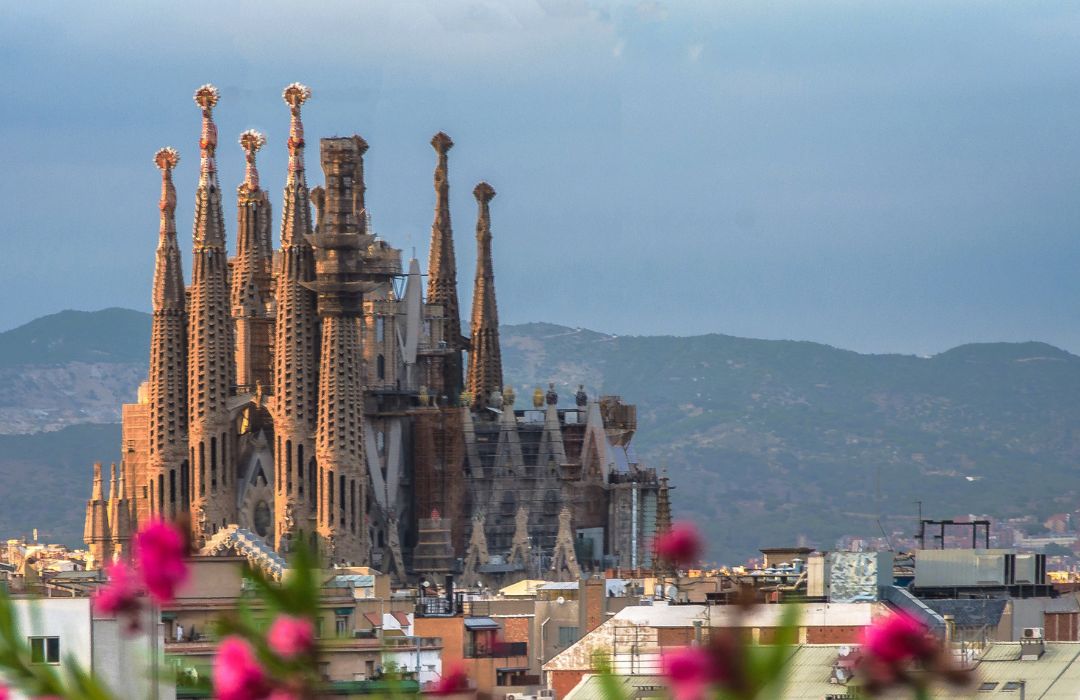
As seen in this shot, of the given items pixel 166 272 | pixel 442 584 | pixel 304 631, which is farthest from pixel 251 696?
pixel 166 272

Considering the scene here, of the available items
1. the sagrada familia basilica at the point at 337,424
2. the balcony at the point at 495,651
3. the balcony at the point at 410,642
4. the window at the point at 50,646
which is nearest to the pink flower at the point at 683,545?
the window at the point at 50,646

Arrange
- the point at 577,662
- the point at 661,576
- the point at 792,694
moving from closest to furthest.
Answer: the point at 792,694 < the point at 577,662 < the point at 661,576

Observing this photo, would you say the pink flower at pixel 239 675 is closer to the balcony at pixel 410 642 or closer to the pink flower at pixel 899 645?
the pink flower at pixel 899 645

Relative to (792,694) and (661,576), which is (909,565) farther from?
(792,694)

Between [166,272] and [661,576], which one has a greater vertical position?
[166,272]

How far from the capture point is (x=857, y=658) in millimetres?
8383

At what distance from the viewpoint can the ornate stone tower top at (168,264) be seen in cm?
11438

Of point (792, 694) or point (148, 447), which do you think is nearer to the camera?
point (792, 694)

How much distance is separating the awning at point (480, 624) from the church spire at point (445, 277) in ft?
189

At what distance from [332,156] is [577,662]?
67.9 m

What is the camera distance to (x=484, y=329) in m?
130

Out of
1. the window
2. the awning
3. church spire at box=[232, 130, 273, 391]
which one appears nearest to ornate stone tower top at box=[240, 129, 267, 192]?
church spire at box=[232, 130, 273, 391]

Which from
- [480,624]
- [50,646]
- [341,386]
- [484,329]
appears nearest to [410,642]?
[480,624]

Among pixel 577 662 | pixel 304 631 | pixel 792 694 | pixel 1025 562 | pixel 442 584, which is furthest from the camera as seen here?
pixel 442 584
